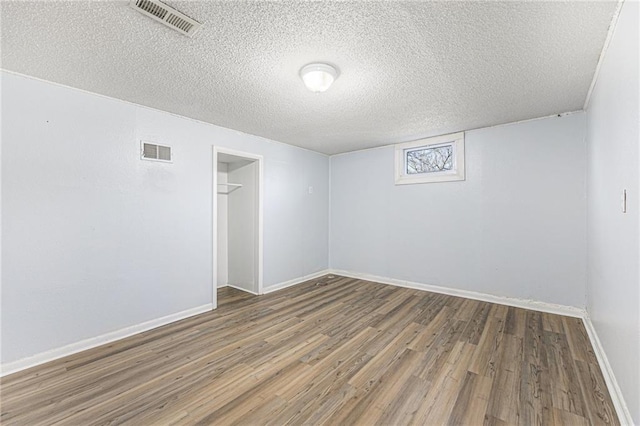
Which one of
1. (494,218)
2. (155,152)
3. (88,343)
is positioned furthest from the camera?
(494,218)

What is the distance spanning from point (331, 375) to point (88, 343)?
2.32 m

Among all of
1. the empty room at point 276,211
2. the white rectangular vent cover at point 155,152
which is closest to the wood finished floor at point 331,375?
the empty room at point 276,211

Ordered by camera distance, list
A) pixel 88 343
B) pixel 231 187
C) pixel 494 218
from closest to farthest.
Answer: pixel 88 343 < pixel 494 218 < pixel 231 187

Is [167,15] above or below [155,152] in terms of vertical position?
above

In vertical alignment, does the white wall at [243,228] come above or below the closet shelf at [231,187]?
below

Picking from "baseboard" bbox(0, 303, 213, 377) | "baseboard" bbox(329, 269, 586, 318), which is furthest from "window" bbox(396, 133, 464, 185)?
"baseboard" bbox(0, 303, 213, 377)

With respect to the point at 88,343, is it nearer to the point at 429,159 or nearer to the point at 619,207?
the point at 619,207

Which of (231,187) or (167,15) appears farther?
(231,187)

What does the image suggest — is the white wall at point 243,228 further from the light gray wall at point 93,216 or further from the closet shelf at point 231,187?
the light gray wall at point 93,216

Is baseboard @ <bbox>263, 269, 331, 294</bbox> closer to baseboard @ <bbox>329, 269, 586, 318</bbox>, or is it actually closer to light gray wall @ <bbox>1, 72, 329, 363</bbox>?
baseboard @ <bbox>329, 269, 586, 318</bbox>

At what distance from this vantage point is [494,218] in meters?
3.68

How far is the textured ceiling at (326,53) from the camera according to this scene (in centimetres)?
156

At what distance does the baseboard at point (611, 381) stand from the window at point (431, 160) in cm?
230

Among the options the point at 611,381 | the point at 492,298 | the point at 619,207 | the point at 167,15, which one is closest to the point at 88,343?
the point at 167,15
